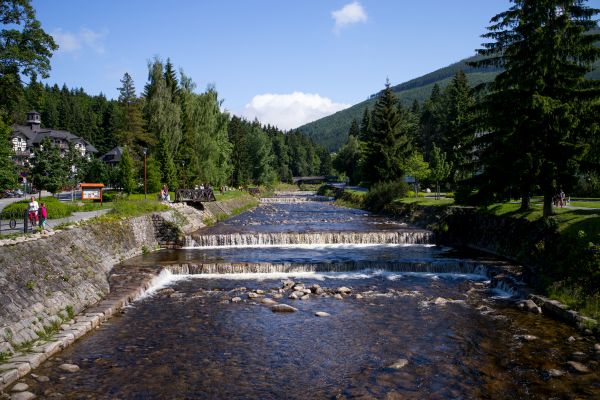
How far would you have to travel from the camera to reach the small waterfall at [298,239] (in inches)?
1361

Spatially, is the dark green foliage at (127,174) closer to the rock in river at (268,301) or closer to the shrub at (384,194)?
the shrub at (384,194)

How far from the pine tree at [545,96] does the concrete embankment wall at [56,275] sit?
71.6ft

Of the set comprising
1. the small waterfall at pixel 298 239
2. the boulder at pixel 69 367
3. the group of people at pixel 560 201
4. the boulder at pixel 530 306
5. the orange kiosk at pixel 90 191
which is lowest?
the boulder at pixel 530 306

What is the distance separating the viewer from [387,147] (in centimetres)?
6525

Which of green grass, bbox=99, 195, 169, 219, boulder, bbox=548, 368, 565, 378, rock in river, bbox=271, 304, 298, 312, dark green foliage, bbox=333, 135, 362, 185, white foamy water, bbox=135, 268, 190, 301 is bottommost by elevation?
boulder, bbox=548, 368, 565, 378

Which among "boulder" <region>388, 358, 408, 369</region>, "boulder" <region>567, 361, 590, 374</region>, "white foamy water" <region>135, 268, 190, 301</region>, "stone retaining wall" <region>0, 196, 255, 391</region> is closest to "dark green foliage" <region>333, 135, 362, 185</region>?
"white foamy water" <region>135, 268, 190, 301</region>

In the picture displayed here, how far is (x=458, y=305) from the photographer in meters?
19.2

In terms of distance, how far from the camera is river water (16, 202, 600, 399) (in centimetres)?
1195

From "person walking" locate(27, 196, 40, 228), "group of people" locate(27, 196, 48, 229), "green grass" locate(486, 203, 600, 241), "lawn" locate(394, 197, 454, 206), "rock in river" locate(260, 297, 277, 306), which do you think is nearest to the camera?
"rock in river" locate(260, 297, 277, 306)

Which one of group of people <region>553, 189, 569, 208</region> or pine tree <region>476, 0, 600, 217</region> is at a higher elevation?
pine tree <region>476, 0, 600, 217</region>

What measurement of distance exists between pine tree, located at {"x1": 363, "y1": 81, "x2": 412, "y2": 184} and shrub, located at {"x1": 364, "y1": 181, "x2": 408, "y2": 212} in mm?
3767

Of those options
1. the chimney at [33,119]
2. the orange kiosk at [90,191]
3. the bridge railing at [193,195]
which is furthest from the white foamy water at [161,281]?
the chimney at [33,119]

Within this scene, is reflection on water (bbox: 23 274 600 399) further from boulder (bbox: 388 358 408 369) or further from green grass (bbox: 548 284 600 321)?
green grass (bbox: 548 284 600 321)

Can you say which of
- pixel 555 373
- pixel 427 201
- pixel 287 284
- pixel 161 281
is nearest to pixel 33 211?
pixel 161 281
